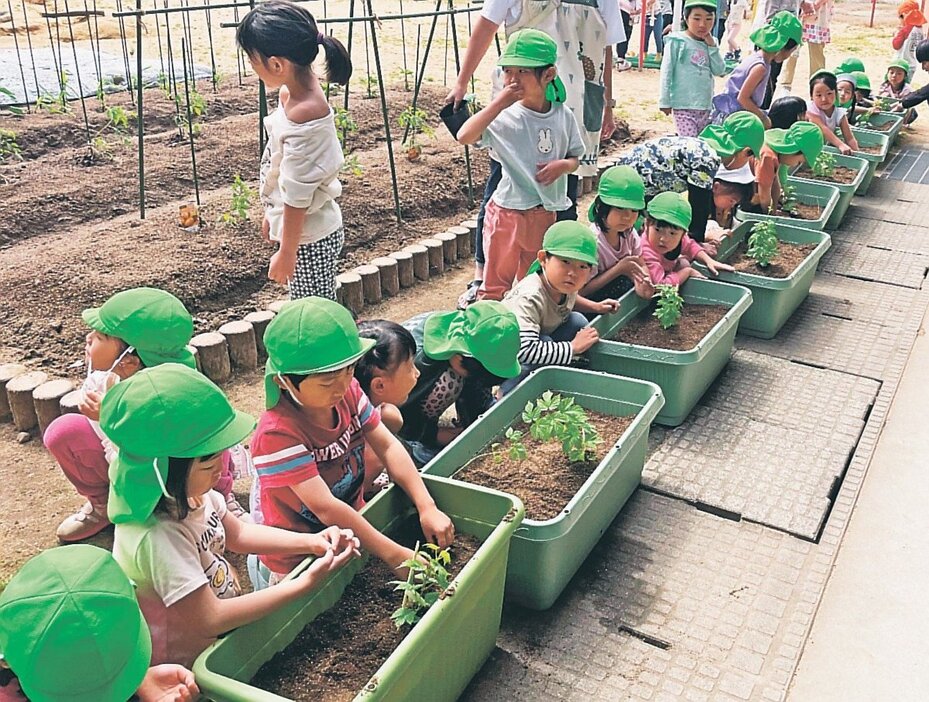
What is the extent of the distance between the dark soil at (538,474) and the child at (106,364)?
0.75 metres

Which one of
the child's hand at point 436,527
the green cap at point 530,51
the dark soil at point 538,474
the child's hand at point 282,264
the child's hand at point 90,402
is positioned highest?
the green cap at point 530,51

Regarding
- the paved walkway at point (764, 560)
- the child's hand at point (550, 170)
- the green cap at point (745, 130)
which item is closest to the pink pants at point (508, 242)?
the child's hand at point (550, 170)

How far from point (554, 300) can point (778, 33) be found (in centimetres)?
307

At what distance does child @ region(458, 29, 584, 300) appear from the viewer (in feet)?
11.1

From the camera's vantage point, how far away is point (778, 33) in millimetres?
5219

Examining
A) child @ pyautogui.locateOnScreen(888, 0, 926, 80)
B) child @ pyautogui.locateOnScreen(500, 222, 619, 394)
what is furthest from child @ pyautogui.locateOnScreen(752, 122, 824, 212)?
child @ pyautogui.locateOnScreen(888, 0, 926, 80)

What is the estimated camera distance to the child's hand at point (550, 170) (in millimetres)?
3549

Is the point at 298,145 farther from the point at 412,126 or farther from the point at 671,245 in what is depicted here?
the point at 412,126

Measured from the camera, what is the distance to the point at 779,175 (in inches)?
204

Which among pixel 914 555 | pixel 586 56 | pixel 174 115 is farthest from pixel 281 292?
pixel 174 115

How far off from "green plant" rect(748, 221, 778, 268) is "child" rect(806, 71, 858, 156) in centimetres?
224

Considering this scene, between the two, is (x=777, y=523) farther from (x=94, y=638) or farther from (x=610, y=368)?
(x=94, y=638)

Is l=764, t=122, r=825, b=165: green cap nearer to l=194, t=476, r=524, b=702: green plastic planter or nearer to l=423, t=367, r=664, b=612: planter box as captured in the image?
l=423, t=367, r=664, b=612: planter box

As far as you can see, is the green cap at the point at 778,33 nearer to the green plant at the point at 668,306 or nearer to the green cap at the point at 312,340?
the green plant at the point at 668,306
